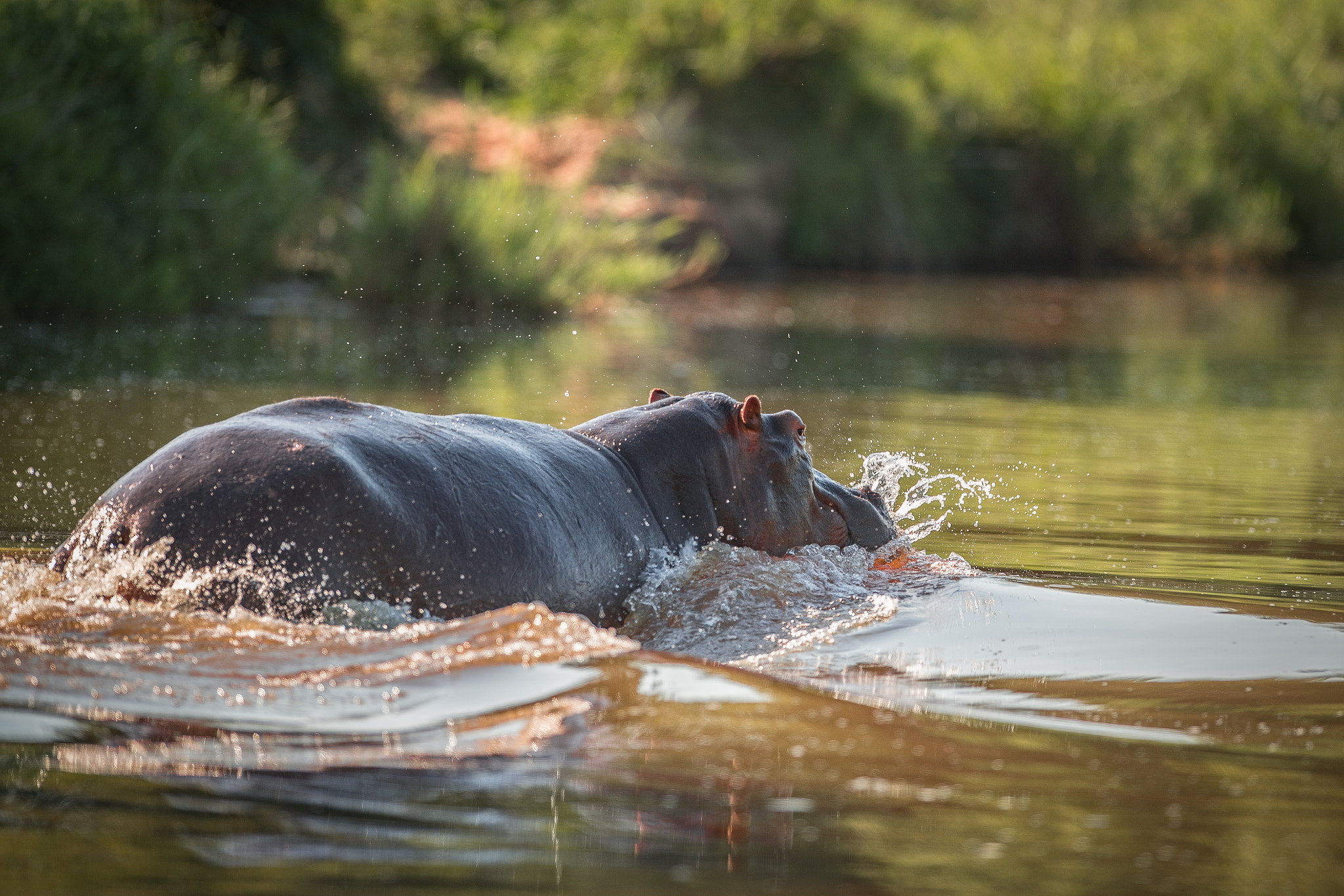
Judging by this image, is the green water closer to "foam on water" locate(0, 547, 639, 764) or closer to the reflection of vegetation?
"foam on water" locate(0, 547, 639, 764)

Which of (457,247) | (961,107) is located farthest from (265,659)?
(961,107)

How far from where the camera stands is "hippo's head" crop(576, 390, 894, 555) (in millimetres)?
4352

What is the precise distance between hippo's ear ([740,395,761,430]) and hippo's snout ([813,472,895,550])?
0.38 m

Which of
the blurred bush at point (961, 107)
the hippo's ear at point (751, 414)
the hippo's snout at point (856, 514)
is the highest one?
the blurred bush at point (961, 107)

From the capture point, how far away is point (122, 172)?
1186 cm

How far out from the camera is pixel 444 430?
3.63 metres

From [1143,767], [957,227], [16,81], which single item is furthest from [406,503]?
[957,227]

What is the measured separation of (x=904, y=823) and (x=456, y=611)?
1312 millimetres

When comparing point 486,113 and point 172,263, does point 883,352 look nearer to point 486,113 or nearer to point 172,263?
point 172,263

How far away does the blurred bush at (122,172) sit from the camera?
425 inches

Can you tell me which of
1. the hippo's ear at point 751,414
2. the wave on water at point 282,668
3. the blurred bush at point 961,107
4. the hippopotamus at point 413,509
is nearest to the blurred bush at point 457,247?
the blurred bush at point 961,107

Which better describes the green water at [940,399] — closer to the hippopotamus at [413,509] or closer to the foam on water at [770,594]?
the foam on water at [770,594]

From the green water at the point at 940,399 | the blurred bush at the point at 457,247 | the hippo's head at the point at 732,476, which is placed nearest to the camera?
the hippo's head at the point at 732,476

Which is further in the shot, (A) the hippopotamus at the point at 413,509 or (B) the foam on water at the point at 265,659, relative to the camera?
(A) the hippopotamus at the point at 413,509
